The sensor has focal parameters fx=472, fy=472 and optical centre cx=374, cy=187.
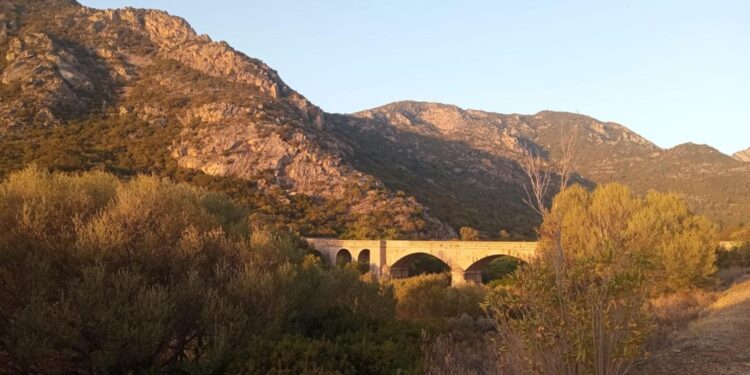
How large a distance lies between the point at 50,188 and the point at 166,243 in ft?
11.3

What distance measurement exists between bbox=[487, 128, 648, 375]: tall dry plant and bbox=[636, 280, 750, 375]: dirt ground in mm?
4015

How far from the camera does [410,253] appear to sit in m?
47.1

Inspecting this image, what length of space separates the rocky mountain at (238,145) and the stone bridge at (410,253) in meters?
5.91

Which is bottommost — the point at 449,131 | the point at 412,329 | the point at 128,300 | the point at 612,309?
the point at 412,329

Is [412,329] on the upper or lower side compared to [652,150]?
lower

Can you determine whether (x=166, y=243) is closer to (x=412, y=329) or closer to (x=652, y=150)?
Result: (x=412, y=329)

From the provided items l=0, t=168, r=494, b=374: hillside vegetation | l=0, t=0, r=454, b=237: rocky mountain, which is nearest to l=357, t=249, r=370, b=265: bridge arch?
l=0, t=0, r=454, b=237: rocky mountain

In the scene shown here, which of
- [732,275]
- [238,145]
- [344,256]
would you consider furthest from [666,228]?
[238,145]

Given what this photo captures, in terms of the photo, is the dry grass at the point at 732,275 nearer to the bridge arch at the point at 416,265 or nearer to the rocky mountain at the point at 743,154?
the bridge arch at the point at 416,265

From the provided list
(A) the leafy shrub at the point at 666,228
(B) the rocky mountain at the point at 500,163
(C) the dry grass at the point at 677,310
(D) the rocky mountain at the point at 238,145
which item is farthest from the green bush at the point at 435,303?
(B) the rocky mountain at the point at 500,163

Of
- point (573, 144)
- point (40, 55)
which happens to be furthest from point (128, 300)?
point (40, 55)

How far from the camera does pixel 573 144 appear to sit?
5977 mm

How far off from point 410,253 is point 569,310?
41.6 m

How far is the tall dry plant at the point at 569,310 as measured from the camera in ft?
18.5
